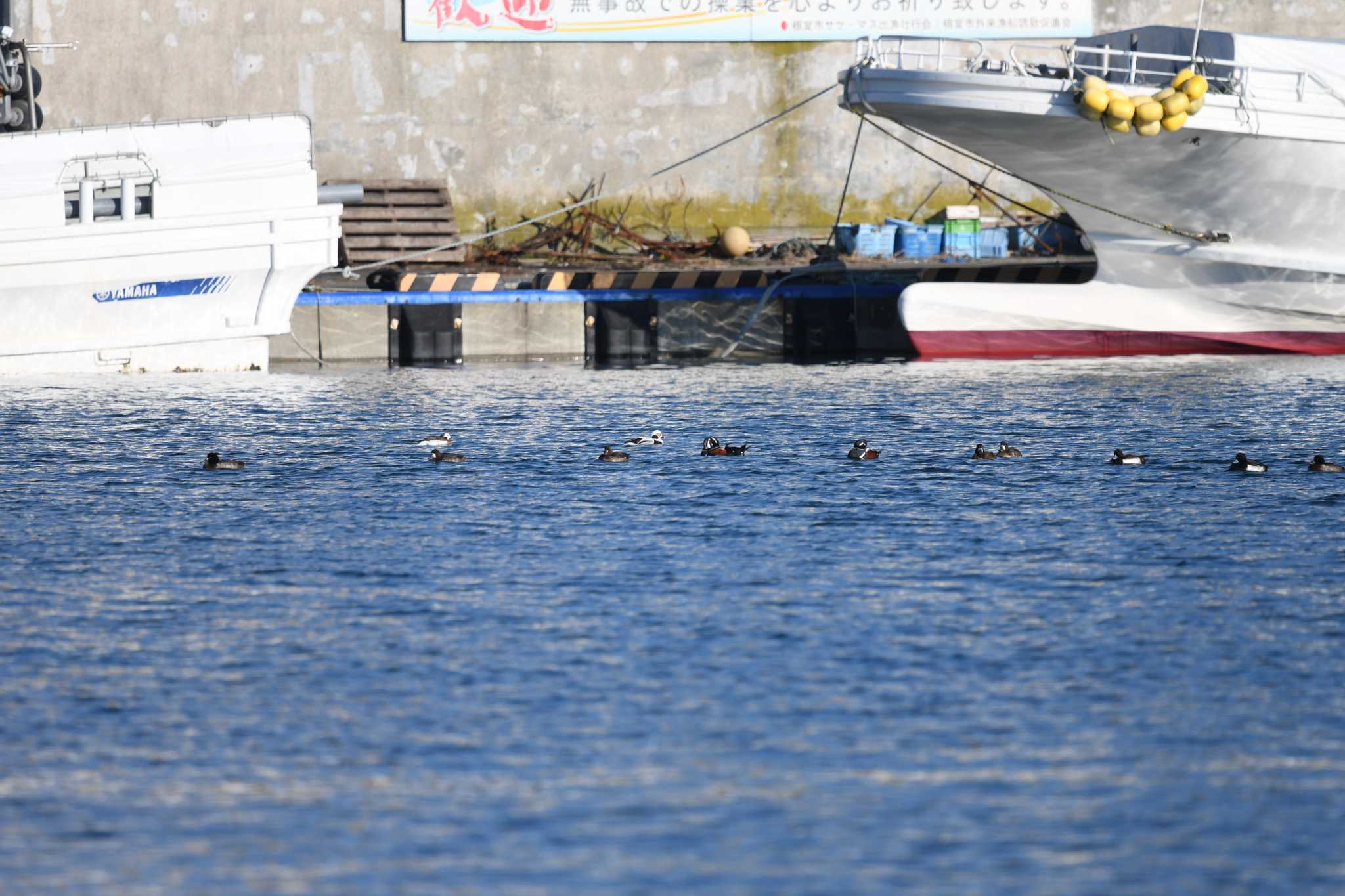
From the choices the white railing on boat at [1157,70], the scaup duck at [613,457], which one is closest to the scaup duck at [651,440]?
the scaup duck at [613,457]

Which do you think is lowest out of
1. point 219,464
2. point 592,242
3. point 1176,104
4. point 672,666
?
point 672,666

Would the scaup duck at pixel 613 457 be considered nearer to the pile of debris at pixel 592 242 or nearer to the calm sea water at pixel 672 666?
the calm sea water at pixel 672 666

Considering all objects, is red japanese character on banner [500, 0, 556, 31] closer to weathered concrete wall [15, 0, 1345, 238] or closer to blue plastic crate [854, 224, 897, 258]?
weathered concrete wall [15, 0, 1345, 238]

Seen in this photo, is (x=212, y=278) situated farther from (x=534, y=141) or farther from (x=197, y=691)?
(x=197, y=691)

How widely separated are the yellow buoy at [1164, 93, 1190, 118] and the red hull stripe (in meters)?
4.60

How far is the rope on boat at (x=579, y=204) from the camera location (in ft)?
114

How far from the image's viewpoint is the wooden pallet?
118 ft

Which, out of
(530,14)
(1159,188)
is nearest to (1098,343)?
(1159,188)

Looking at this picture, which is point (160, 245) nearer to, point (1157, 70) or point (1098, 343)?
point (1098, 343)

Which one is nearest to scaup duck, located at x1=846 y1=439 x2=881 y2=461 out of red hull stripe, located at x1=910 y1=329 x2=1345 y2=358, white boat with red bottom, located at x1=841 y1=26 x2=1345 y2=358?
white boat with red bottom, located at x1=841 y1=26 x2=1345 y2=358

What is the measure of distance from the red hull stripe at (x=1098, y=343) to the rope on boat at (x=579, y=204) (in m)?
4.87

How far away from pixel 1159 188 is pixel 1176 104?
2412 mm

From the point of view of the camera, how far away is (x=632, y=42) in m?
38.6

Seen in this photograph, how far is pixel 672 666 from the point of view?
13.0 m
